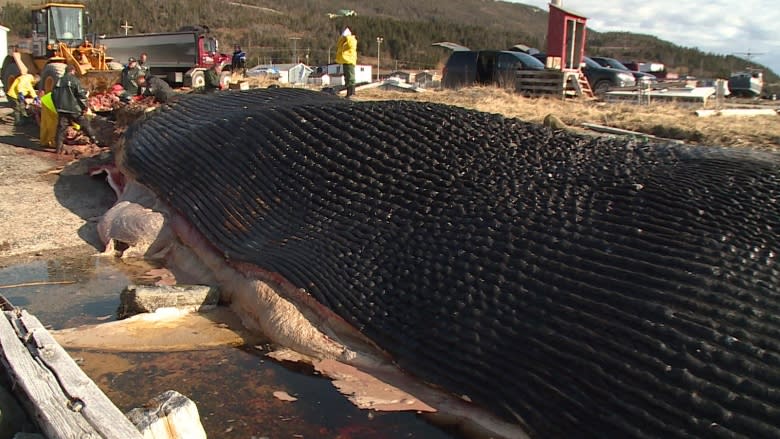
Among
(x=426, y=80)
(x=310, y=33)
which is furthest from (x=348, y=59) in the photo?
(x=310, y=33)

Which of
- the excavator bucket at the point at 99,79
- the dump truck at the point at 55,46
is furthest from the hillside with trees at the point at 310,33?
the excavator bucket at the point at 99,79

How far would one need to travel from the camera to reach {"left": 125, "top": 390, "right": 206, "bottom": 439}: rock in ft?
10.1

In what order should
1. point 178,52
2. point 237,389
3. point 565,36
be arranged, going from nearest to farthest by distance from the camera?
point 237,389
point 565,36
point 178,52

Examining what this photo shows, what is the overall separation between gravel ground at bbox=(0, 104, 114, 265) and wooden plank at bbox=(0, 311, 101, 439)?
12.4ft

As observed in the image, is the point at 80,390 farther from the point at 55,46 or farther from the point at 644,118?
the point at 55,46

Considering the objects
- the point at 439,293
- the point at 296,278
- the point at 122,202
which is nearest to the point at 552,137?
the point at 439,293

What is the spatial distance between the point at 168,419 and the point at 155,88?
34.6ft

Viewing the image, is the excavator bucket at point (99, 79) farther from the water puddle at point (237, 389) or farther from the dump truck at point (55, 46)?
the water puddle at point (237, 389)

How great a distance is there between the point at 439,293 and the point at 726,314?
1626mm

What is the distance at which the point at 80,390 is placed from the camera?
3.27 meters

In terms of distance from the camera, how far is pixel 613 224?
4.03 m

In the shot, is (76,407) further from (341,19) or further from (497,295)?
(341,19)

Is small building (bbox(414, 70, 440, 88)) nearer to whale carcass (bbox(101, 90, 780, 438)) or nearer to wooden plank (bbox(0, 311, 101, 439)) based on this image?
whale carcass (bbox(101, 90, 780, 438))

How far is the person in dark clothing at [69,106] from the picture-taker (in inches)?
450
